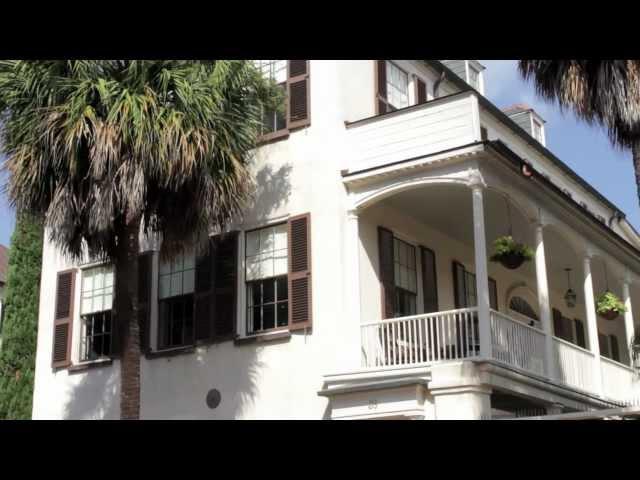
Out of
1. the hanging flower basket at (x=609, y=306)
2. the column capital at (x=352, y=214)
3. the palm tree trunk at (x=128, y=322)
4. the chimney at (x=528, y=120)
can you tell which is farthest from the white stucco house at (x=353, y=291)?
the chimney at (x=528, y=120)

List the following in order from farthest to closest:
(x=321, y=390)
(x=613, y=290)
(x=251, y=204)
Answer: (x=613, y=290)
(x=251, y=204)
(x=321, y=390)

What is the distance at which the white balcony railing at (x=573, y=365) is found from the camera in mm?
16172

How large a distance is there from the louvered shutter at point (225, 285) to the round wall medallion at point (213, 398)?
0.93 meters

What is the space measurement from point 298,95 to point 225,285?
365 cm

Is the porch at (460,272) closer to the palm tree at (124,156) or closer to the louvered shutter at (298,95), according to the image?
the louvered shutter at (298,95)

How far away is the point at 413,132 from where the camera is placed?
50.5 feet

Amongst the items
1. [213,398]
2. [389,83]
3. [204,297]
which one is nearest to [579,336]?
[389,83]

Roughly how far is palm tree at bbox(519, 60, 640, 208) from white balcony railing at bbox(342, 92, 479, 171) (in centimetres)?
223

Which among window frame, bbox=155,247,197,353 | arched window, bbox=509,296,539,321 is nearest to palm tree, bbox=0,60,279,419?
window frame, bbox=155,247,197,353

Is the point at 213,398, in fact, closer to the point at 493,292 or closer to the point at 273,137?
the point at 273,137
